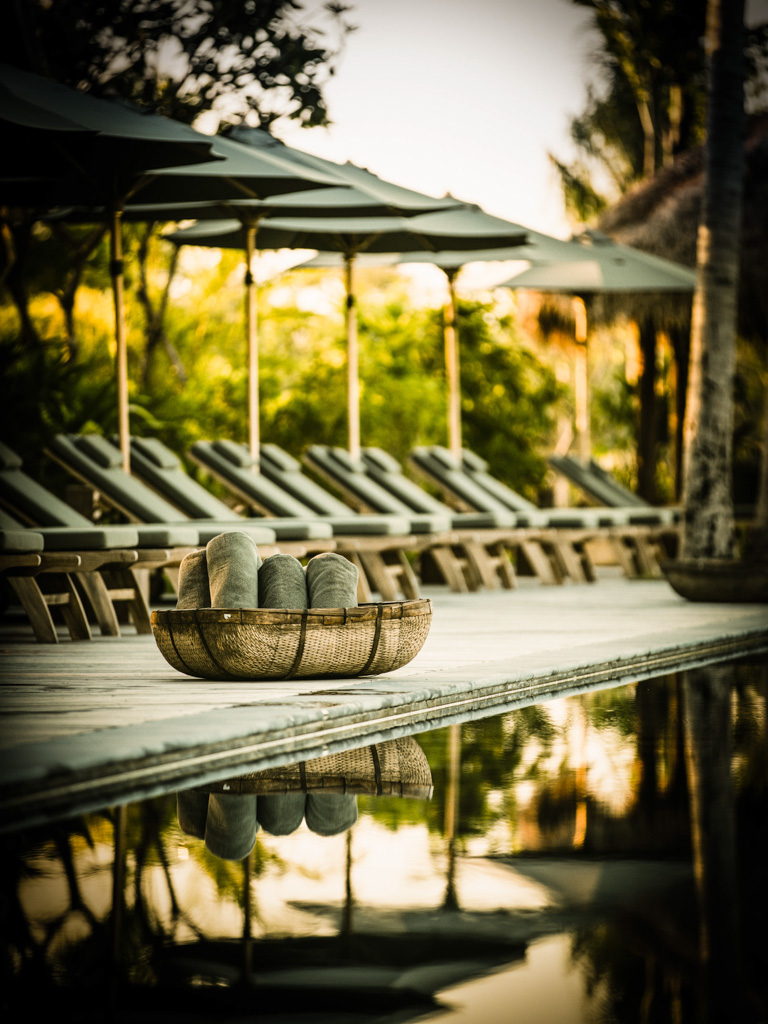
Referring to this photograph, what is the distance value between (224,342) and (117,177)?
1935 centimetres

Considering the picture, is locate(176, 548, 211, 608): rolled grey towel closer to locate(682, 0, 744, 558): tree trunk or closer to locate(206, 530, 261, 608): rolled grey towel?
locate(206, 530, 261, 608): rolled grey towel

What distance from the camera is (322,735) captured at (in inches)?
215

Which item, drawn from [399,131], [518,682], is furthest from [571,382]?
[518,682]

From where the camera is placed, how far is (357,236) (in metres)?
14.6

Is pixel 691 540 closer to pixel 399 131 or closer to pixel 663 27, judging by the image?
pixel 663 27

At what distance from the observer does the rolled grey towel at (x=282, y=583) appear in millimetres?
6730

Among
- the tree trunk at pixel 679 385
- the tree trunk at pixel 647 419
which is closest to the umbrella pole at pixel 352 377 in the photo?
the tree trunk at pixel 647 419

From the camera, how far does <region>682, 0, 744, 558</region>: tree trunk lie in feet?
41.6

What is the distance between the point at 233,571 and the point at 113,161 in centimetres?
438

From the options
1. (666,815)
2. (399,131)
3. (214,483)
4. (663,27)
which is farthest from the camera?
(399,131)

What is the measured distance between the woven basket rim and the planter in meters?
5.79

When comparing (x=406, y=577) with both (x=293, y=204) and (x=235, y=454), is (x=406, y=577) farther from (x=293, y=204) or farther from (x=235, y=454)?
(x=293, y=204)

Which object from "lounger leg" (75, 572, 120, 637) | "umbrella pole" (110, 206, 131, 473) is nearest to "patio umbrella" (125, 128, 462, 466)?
"umbrella pole" (110, 206, 131, 473)

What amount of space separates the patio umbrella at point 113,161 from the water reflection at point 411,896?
514 centimetres
